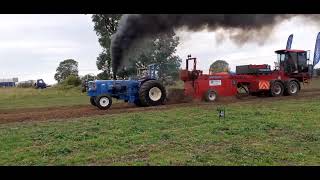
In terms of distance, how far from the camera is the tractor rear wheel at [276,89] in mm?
24109

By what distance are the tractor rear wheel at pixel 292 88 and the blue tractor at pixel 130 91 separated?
7849mm

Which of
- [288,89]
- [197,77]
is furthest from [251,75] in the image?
[197,77]

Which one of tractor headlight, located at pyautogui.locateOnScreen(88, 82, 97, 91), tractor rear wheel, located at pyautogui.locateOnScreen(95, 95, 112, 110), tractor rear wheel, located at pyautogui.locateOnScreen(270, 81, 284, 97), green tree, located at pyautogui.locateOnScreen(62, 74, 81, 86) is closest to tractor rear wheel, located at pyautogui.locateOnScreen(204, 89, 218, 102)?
tractor rear wheel, located at pyautogui.locateOnScreen(270, 81, 284, 97)

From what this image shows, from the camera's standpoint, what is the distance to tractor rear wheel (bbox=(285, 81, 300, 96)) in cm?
2460

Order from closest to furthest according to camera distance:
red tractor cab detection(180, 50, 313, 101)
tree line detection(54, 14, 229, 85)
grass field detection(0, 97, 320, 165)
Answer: grass field detection(0, 97, 320, 165) < red tractor cab detection(180, 50, 313, 101) < tree line detection(54, 14, 229, 85)

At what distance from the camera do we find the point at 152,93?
19984 millimetres

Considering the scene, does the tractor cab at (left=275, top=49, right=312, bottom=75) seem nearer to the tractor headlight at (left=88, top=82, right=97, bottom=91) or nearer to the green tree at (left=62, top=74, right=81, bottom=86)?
the tractor headlight at (left=88, top=82, right=97, bottom=91)

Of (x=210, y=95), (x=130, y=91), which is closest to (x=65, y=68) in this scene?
(x=210, y=95)

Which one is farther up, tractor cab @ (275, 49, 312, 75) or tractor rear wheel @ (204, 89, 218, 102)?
tractor cab @ (275, 49, 312, 75)

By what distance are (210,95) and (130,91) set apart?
4093mm

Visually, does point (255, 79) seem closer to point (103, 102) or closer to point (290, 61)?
point (290, 61)

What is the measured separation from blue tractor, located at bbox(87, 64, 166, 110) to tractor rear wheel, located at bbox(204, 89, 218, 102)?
2.59 m

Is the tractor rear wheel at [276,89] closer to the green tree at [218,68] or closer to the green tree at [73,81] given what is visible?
the green tree at [218,68]
